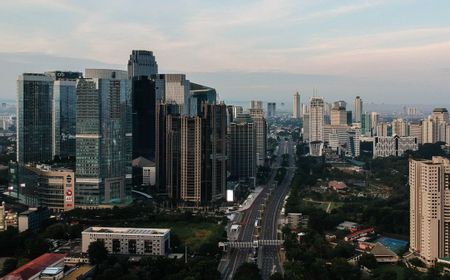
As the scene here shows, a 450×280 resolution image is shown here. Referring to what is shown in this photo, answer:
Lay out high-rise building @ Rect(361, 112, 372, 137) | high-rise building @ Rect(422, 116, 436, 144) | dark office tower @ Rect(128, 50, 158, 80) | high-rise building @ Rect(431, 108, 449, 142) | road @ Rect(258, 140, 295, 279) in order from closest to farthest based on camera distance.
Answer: road @ Rect(258, 140, 295, 279), dark office tower @ Rect(128, 50, 158, 80), high-rise building @ Rect(431, 108, 449, 142), high-rise building @ Rect(422, 116, 436, 144), high-rise building @ Rect(361, 112, 372, 137)

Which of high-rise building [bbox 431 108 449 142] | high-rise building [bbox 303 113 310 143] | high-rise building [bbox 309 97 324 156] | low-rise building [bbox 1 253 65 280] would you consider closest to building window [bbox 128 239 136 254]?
low-rise building [bbox 1 253 65 280]

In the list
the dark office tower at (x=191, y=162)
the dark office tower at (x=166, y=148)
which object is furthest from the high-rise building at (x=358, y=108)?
the dark office tower at (x=191, y=162)

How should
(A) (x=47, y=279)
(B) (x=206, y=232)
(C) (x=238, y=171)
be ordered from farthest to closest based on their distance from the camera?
(C) (x=238, y=171) < (B) (x=206, y=232) < (A) (x=47, y=279)

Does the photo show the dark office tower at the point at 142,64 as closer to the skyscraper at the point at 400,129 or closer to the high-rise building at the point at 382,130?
the high-rise building at the point at 382,130

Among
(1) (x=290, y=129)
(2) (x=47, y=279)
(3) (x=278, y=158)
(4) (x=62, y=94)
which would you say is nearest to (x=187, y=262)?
(2) (x=47, y=279)

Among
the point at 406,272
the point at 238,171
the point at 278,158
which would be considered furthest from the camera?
the point at 278,158

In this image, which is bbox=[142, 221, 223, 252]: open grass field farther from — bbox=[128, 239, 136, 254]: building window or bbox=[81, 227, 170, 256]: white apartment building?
bbox=[128, 239, 136, 254]: building window

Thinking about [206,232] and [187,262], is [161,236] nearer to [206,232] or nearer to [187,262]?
[187,262]

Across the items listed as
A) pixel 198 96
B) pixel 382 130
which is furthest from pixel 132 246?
Result: pixel 382 130
